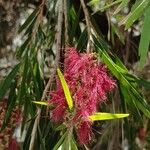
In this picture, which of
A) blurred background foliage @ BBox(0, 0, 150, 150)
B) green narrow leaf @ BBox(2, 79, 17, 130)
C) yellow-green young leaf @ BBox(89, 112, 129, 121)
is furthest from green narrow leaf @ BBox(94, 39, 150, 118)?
green narrow leaf @ BBox(2, 79, 17, 130)

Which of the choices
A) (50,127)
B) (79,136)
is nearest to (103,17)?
(50,127)

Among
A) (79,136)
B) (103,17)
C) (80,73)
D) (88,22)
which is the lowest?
(79,136)

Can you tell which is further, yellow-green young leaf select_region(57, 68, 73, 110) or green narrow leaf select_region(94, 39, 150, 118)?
green narrow leaf select_region(94, 39, 150, 118)

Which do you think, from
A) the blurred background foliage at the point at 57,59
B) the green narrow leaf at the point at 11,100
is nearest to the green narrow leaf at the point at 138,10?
the blurred background foliage at the point at 57,59

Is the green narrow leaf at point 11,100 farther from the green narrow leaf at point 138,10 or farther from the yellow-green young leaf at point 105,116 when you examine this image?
the green narrow leaf at point 138,10

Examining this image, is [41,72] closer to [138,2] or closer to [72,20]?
[72,20]

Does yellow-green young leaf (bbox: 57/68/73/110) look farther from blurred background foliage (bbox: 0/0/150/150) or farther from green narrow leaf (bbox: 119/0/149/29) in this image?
green narrow leaf (bbox: 119/0/149/29)
